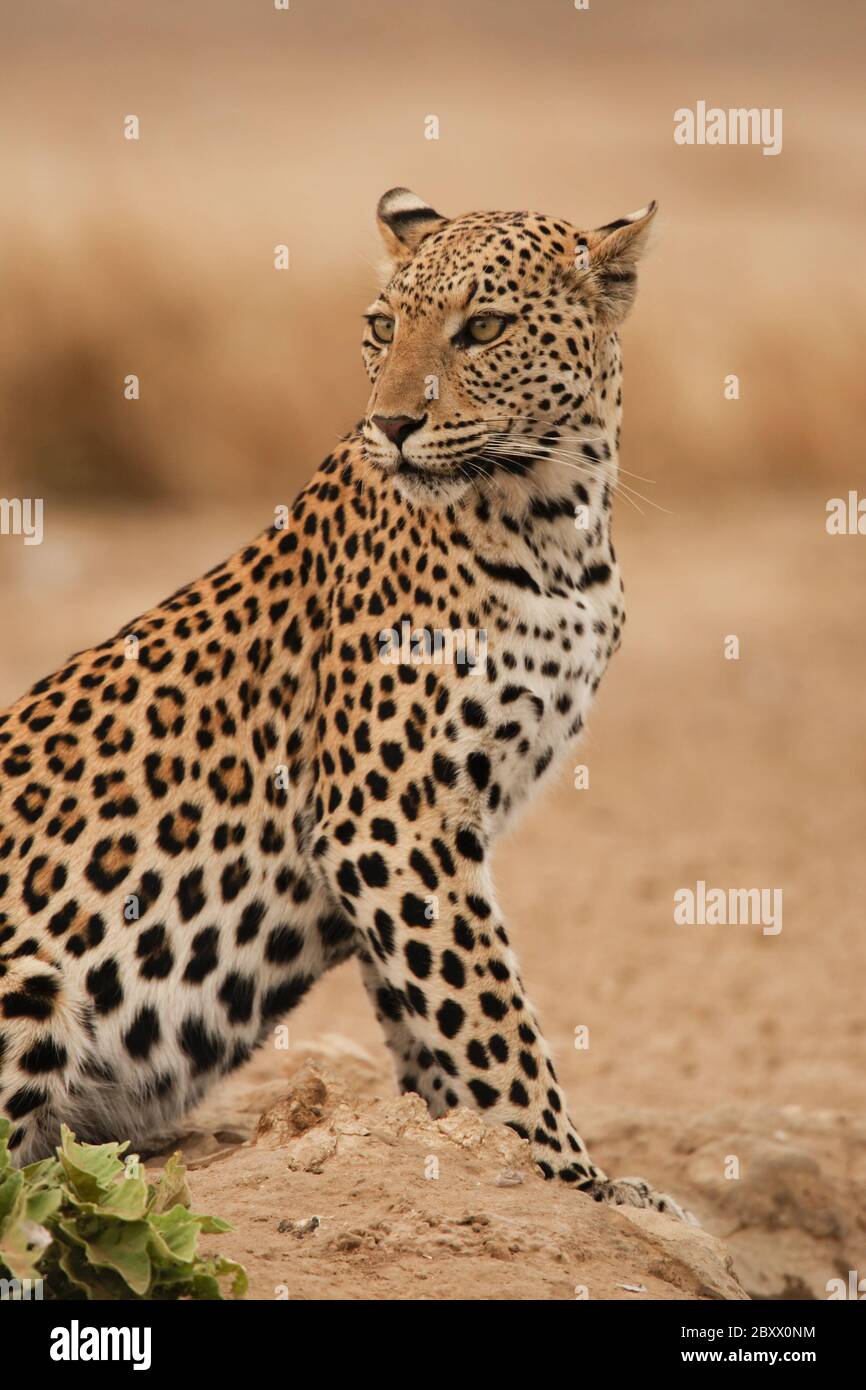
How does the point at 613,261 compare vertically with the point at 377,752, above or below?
above

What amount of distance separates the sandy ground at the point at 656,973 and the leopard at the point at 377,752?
425mm

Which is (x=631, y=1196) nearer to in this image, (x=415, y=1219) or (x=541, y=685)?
(x=415, y=1219)

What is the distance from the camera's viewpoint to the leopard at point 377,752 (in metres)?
6.52

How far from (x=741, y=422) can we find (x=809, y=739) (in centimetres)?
751

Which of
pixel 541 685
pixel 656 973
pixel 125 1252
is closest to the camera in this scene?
pixel 125 1252

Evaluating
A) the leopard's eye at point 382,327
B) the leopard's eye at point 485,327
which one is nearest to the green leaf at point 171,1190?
the leopard's eye at point 485,327

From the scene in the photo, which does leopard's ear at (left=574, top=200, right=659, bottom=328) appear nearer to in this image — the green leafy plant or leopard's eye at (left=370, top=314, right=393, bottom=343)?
leopard's eye at (left=370, top=314, right=393, bottom=343)

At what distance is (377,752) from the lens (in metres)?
6.63

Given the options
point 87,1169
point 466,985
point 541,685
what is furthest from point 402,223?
point 87,1169

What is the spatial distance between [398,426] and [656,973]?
24.3 feet

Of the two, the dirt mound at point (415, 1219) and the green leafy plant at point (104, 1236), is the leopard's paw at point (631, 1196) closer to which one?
the dirt mound at point (415, 1219)

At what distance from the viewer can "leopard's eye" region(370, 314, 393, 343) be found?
6930mm

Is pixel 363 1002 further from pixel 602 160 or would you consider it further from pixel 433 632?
pixel 602 160

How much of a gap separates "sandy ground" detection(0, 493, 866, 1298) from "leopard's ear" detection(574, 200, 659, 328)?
1879 mm
